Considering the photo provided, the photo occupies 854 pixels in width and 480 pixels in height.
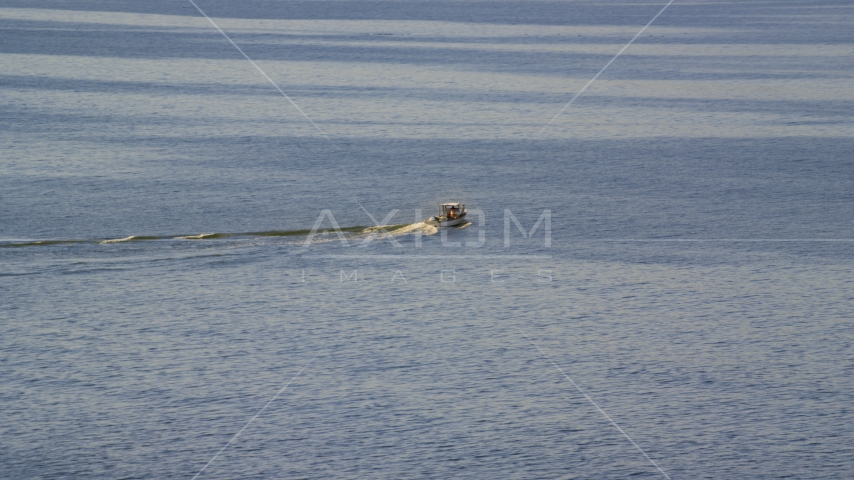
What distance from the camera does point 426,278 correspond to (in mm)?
31656

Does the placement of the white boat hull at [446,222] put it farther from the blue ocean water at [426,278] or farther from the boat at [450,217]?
the blue ocean water at [426,278]

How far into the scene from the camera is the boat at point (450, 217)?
35406 millimetres

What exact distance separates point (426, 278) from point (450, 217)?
4.29 metres

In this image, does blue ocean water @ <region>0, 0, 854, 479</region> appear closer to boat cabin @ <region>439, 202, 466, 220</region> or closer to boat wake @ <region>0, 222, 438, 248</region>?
boat wake @ <region>0, 222, 438, 248</region>

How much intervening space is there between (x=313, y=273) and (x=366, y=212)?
5610 millimetres

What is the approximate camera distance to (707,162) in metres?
44.5

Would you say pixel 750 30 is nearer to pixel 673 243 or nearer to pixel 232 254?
pixel 673 243

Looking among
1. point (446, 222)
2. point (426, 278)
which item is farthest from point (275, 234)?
point (426, 278)

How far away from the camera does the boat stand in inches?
1394

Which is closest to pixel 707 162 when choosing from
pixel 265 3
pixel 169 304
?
pixel 169 304
